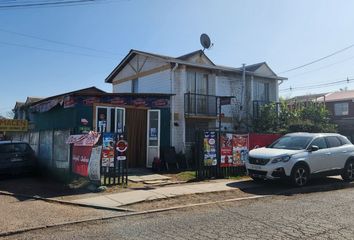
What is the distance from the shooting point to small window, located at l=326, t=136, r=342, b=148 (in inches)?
548

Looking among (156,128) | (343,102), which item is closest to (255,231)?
(156,128)

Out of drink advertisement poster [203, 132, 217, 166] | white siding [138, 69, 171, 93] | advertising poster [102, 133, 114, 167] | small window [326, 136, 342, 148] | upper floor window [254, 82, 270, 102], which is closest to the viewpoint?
advertising poster [102, 133, 114, 167]

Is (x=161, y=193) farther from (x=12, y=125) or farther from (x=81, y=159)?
(x=12, y=125)

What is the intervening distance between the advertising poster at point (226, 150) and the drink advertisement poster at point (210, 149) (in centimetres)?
34

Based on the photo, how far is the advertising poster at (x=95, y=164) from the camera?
1194 cm

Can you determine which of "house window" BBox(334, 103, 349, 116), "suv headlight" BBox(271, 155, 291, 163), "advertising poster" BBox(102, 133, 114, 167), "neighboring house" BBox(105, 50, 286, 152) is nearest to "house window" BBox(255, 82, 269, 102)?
"neighboring house" BBox(105, 50, 286, 152)

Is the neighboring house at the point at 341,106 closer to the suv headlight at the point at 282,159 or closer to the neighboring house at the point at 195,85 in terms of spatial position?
the neighboring house at the point at 195,85

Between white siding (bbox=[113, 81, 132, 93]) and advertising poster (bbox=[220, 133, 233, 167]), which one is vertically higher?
white siding (bbox=[113, 81, 132, 93])

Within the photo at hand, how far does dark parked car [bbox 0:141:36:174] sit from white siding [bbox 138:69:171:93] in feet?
24.5

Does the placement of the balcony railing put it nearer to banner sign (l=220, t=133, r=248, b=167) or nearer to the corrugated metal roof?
the corrugated metal roof

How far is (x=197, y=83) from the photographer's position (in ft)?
68.8

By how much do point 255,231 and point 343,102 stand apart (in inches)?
1575

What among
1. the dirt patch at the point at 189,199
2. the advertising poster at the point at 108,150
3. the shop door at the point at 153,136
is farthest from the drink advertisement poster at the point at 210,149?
the shop door at the point at 153,136

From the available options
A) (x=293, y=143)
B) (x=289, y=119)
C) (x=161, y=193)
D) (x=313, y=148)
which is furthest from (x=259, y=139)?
(x=289, y=119)
